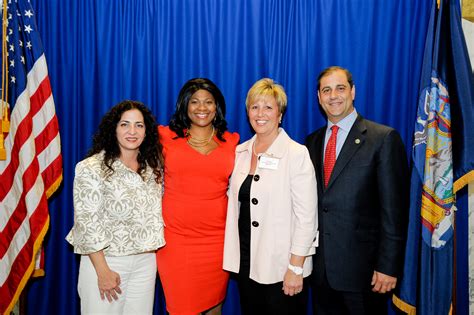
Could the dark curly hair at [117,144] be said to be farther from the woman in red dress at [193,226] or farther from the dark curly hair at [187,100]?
the dark curly hair at [187,100]

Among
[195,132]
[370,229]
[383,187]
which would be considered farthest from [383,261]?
[195,132]

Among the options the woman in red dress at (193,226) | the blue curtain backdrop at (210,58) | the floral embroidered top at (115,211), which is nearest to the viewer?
the floral embroidered top at (115,211)

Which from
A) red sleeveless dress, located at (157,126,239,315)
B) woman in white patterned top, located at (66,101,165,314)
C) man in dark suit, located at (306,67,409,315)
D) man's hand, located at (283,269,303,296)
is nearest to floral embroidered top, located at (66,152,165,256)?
woman in white patterned top, located at (66,101,165,314)

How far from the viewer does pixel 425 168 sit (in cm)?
217

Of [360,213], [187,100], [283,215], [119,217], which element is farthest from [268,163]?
[119,217]

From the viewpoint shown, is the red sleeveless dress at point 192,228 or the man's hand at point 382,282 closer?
the man's hand at point 382,282

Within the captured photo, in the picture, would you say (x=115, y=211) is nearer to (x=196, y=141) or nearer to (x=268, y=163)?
(x=196, y=141)

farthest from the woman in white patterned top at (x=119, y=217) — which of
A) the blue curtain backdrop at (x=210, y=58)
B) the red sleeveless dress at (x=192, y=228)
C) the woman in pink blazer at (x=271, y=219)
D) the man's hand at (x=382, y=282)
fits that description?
the man's hand at (x=382, y=282)

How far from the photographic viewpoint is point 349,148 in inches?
79.7

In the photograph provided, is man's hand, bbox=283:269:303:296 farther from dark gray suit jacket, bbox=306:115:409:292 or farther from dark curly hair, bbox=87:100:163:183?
dark curly hair, bbox=87:100:163:183

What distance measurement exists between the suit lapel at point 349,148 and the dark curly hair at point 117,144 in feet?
3.26

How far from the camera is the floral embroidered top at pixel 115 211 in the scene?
1.91m

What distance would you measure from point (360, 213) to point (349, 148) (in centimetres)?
35

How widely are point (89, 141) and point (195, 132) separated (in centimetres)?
104
